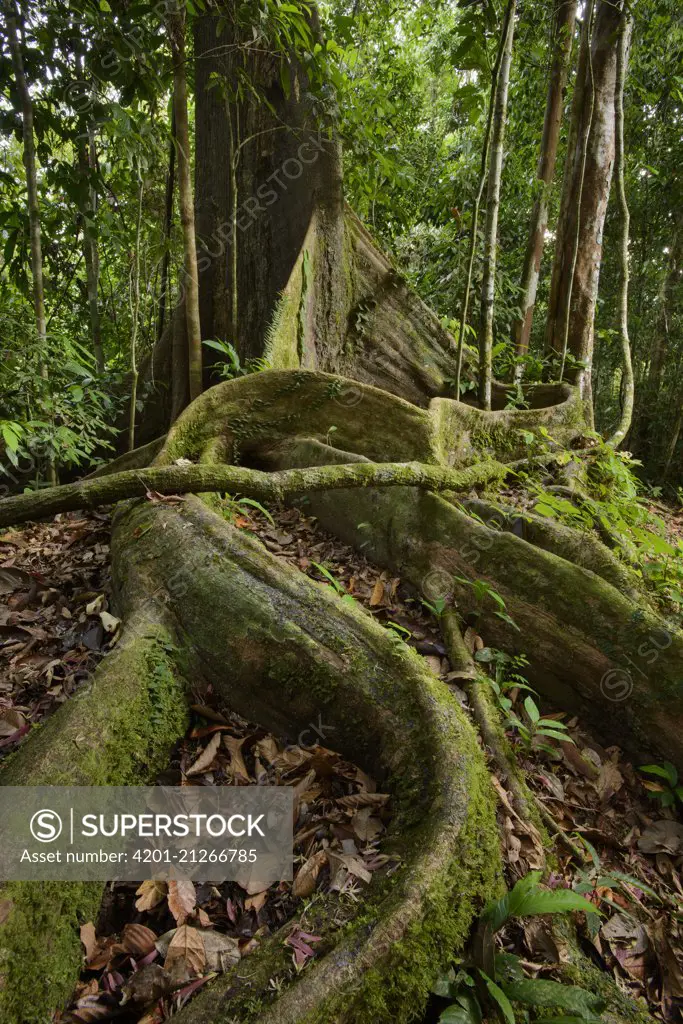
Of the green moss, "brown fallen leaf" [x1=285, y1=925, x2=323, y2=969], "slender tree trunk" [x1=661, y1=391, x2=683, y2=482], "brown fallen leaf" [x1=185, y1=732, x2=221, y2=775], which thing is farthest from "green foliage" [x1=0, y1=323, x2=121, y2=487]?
"slender tree trunk" [x1=661, y1=391, x2=683, y2=482]

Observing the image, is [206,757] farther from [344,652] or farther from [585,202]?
[585,202]

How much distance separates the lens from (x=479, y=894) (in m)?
1.82

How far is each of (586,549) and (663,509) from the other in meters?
5.23

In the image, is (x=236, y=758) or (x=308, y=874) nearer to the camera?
(x=308, y=874)

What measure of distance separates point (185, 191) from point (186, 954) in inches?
187

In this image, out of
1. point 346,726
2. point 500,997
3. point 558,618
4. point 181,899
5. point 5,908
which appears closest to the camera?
point 500,997

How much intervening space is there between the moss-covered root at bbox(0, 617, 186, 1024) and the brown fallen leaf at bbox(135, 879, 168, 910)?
14 cm

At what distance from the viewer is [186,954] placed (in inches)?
70.9

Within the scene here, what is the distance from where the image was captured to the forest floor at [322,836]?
1.82 m

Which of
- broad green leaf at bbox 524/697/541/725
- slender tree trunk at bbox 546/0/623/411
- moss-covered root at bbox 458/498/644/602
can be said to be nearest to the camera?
broad green leaf at bbox 524/697/541/725

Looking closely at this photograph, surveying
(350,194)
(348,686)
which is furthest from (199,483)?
(350,194)

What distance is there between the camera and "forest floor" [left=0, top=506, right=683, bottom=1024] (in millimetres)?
1818

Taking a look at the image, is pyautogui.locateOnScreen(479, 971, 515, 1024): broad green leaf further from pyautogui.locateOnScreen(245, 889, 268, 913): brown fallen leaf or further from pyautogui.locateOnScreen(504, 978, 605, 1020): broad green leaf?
pyautogui.locateOnScreen(245, 889, 268, 913): brown fallen leaf

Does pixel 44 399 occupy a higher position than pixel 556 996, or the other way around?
pixel 44 399
